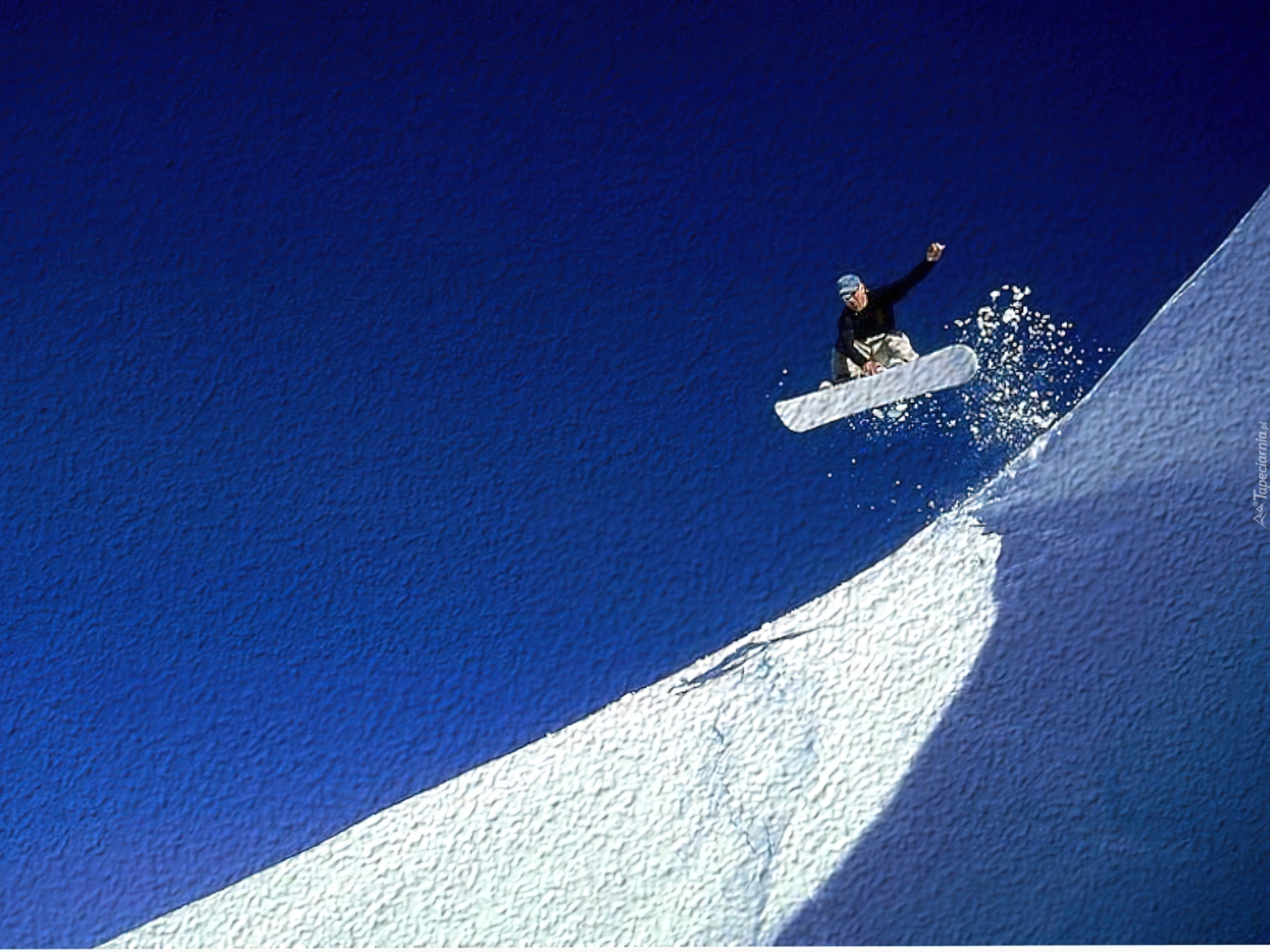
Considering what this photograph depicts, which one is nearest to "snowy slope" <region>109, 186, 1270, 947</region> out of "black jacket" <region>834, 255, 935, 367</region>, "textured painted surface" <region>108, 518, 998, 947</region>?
"textured painted surface" <region>108, 518, 998, 947</region>

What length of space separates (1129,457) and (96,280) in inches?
49.4

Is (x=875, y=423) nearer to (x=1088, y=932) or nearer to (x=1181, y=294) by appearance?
(x=1181, y=294)

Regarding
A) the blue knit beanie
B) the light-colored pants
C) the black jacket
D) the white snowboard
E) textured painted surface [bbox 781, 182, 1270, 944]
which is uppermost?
the blue knit beanie

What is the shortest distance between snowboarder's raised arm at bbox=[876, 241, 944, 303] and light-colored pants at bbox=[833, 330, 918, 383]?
5 centimetres

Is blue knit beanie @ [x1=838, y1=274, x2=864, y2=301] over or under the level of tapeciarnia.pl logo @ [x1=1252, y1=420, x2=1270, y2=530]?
over

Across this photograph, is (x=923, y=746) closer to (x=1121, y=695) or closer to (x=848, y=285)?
(x=1121, y=695)

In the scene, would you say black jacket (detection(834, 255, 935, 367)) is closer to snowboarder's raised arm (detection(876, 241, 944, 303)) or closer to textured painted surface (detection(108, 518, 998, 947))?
snowboarder's raised arm (detection(876, 241, 944, 303))

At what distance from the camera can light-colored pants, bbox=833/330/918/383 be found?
1.33 m

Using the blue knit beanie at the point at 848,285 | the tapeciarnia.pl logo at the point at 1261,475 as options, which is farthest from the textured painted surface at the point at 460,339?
the tapeciarnia.pl logo at the point at 1261,475

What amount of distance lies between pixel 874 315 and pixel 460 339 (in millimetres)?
497

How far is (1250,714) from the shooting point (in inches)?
54.4

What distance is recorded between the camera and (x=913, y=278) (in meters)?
1.32

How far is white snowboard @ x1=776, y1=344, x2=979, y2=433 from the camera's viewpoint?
1.33 m

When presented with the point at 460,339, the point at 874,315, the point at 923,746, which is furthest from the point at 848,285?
the point at 923,746
